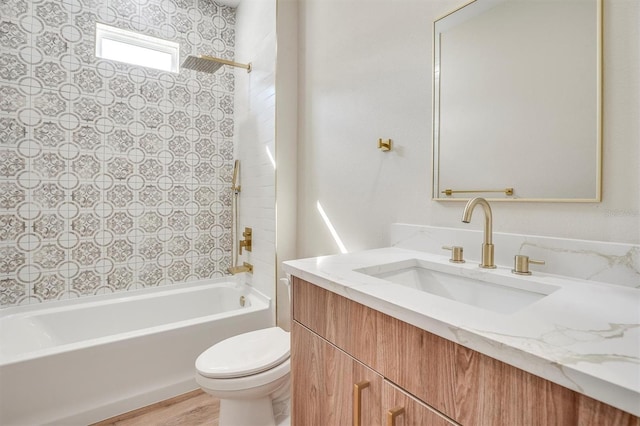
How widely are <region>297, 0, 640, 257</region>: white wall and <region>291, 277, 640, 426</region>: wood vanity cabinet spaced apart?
576 millimetres

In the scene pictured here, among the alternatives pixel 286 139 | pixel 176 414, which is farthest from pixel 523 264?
pixel 176 414

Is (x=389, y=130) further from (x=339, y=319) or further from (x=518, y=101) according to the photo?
(x=339, y=319)

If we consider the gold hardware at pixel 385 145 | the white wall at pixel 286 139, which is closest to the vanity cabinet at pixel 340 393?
the gold hardware at pixel 385 145

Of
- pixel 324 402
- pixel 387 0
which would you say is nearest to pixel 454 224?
pixel 324 402

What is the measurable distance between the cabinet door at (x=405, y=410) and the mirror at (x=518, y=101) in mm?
686

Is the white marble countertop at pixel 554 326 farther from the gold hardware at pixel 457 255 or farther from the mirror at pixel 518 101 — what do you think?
the mirror at pixel 518 101

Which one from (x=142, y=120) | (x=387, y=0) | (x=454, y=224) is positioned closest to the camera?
(x=454, y=224)

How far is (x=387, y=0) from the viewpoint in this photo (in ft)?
4.52

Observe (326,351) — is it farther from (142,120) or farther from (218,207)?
(142,120)

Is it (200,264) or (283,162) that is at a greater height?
(283,162)

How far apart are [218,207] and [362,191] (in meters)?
1.64

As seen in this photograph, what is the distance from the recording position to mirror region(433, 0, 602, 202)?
0.81m

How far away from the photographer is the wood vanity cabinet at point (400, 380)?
43 cm

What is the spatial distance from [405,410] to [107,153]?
8.35 ft
